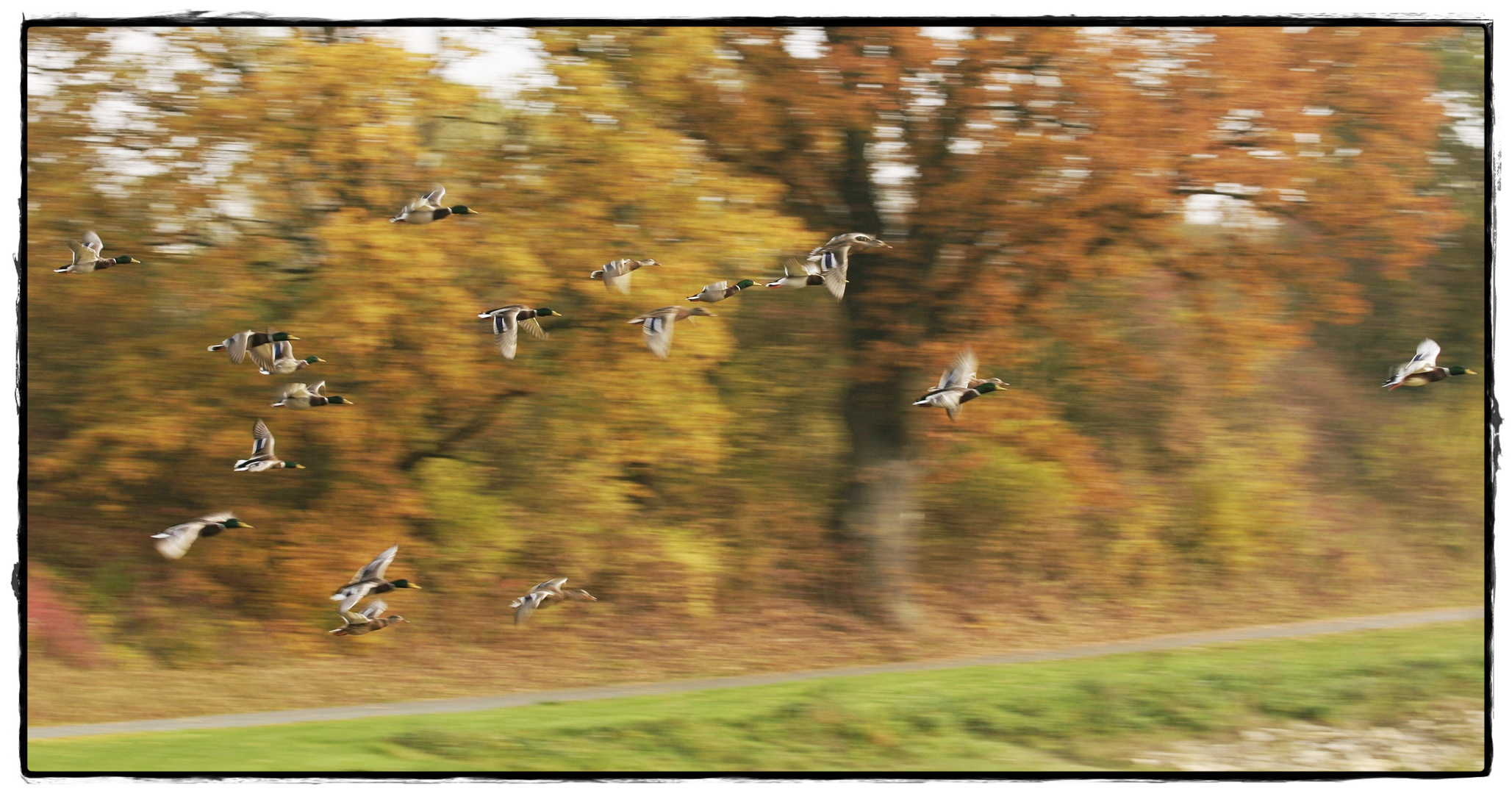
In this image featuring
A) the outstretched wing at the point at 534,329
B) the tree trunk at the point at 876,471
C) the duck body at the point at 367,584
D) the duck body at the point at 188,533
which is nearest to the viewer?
the duck body at the point at 188,533

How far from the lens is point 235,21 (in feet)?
26.5

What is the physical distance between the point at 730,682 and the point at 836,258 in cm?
322

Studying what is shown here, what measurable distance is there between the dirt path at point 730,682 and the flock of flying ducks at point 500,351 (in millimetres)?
606

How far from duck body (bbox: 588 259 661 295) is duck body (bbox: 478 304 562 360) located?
1.37 ft

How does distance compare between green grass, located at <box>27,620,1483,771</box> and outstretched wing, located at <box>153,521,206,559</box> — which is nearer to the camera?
green grass, located at <box>27,620,1483,771</box>

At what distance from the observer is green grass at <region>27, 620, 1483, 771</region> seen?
25.3ft

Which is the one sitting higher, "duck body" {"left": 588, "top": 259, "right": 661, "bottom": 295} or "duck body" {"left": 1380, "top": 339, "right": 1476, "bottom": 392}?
"duck body" {"left": 588, "top": 259, "right": 661, "bottom": 295}

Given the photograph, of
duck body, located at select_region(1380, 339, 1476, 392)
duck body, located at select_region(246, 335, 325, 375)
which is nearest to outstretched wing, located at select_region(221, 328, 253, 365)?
duck body, located at select_region(246, 335, 325, 375)

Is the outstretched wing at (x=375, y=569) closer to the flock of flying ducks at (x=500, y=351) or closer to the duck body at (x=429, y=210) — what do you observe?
the flock of flying ducks at (x=500, y=351)

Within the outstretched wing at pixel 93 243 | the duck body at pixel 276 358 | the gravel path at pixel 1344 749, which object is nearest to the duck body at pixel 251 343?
the duck body at pixel 276 358

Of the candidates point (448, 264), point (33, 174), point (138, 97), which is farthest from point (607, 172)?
point (33, 174)

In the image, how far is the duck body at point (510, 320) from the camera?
8.29 metres

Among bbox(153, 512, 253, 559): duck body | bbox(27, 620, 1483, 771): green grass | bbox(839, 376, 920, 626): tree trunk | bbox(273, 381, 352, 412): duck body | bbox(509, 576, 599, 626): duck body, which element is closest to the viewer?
bbox(27, 620, 1483, 771): green grass

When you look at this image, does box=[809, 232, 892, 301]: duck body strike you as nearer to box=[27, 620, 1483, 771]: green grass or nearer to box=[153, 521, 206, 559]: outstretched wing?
box=[27, 620, 1483, 771]: green grass
